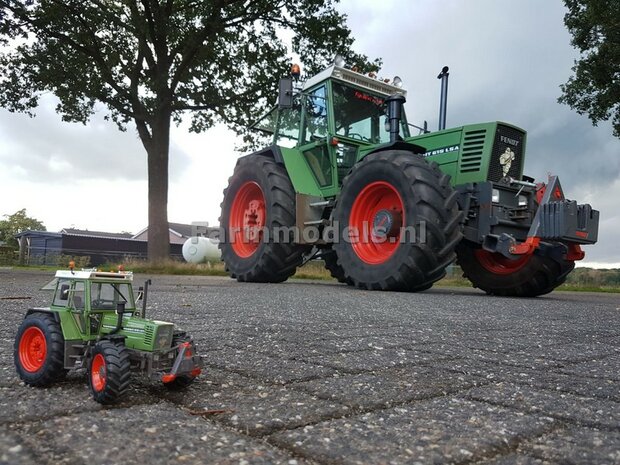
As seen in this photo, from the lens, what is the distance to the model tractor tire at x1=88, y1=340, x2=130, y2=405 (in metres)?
1.46

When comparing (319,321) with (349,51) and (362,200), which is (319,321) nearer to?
(362,200)

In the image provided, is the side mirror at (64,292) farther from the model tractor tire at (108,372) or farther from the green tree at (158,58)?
the green tree at (158,58)

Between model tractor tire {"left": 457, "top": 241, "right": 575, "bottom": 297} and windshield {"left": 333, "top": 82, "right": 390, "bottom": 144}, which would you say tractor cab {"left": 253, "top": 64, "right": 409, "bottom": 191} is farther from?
model tractor tire {"left": 457, "top": 241, "right": 575, "bottom": 297}

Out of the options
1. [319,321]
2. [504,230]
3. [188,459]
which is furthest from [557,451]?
[504,230]

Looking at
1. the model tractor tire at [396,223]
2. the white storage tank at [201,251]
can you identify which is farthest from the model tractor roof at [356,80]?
the white storage tank at [201,251]

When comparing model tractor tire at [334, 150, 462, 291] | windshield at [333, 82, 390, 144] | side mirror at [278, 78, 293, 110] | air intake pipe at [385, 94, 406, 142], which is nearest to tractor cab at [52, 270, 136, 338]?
model tractor tire at [334, 150, 462, 291]

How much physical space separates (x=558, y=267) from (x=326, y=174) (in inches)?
136

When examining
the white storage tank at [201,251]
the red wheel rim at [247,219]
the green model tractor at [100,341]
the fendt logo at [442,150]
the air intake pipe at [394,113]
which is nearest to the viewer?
the green model tractor at [100,341]

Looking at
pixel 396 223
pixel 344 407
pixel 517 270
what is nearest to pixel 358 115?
pixel 396 223

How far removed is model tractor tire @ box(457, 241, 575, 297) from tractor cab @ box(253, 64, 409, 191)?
2.16 meters

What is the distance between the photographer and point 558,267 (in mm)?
6871

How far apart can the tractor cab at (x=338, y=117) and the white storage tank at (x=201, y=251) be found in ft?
56.8

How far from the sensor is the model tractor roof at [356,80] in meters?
8.08

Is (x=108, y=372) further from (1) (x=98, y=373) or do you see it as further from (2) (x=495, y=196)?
(2) (x=495, y=196)
